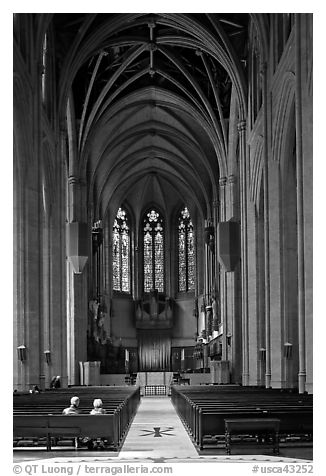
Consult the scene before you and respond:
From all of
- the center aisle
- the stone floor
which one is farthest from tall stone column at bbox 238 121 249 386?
the stone floor

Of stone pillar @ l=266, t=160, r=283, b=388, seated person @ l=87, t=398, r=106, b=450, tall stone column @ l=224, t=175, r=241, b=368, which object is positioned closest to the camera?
seated person @ l=87, t=398, r=106, b=450

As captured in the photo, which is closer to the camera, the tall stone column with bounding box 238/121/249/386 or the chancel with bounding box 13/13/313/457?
the chancel with bounding box 13/13/313/457

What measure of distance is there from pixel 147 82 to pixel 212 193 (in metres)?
10.1

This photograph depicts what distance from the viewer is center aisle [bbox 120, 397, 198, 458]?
13227 mm

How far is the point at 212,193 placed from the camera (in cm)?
4997

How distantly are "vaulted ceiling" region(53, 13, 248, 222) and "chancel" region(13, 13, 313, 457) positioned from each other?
3.1 inches

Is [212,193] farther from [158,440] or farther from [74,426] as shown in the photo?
[74,426]

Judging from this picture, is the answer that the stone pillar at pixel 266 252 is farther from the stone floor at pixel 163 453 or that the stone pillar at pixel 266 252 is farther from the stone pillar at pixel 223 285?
the stone pillar at pixel 223 285

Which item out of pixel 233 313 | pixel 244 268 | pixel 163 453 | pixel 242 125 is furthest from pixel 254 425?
pixel 233 313

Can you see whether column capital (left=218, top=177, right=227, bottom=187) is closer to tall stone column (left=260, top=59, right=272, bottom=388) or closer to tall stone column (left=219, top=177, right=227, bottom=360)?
tall stone column (left=219, top=177, right=227, bottom=360)
